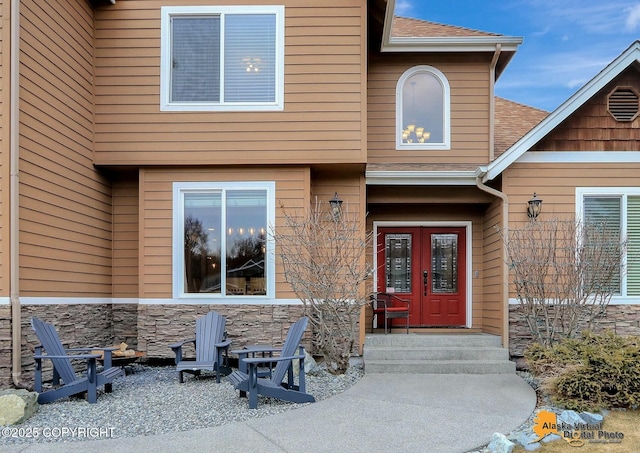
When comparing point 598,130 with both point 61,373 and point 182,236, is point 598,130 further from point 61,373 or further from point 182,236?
point 61,373

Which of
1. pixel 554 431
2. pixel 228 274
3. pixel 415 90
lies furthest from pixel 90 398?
pixel 415 90

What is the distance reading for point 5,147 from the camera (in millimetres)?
5844

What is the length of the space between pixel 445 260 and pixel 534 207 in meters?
2.20

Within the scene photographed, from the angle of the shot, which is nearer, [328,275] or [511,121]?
[328,275]

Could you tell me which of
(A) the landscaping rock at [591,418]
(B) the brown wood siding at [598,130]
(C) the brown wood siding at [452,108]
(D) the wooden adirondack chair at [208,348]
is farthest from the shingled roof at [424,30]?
(A) the landscaping rock at [591,418]

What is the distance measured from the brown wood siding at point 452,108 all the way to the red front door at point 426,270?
4.39ft

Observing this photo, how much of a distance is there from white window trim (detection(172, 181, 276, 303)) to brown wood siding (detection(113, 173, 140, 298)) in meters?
0.89

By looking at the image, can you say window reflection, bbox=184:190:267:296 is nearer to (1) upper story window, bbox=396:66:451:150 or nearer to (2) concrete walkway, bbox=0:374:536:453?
(2) concrete walkway, bbox=0:374:536:453

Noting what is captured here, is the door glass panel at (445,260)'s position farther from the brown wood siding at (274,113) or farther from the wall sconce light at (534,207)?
the brown wood siding at (274,113)

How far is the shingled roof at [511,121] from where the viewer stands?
30.9 ft

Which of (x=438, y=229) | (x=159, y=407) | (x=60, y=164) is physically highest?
(x=60, y=164)

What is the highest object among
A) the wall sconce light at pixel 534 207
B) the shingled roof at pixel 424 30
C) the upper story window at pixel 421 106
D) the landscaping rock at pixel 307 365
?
the shingled roof at pixel 424 30

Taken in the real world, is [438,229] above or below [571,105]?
below

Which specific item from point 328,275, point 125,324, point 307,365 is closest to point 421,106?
point 328,275
